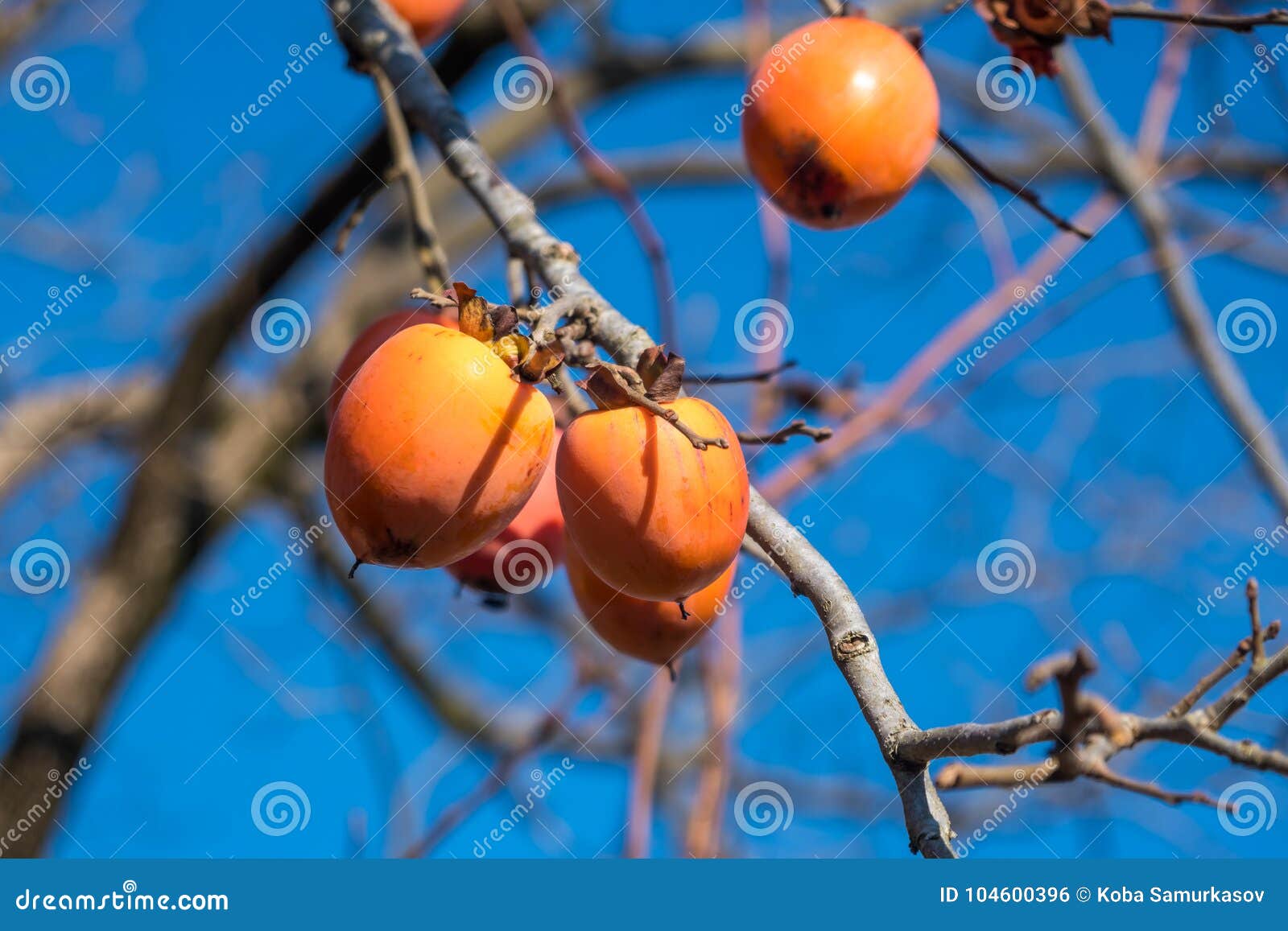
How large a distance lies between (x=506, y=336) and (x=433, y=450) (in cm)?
14

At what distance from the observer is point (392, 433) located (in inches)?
38.1

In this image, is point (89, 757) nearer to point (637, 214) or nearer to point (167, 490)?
point (167, 490)

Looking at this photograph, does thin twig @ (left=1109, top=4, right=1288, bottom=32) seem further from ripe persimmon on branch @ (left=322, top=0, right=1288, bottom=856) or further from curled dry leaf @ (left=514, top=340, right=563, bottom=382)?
curled dry leaf @ (left=514, top=340, right=563, bottom=382)

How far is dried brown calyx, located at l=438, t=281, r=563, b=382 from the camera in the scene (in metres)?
1.00

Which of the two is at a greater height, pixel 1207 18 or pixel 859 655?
pixel 1207 18

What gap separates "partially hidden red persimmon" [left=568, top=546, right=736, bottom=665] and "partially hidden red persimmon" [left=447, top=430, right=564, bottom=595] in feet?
0.27

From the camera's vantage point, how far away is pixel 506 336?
103 centimetres

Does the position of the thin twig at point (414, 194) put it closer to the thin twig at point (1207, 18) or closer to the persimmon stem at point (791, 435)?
the persimmon stem at point (791, 435)

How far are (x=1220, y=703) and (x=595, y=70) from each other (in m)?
3.10

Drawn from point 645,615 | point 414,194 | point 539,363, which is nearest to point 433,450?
point 539,363

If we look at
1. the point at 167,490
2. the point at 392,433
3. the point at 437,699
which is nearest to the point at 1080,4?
the point at 392,433

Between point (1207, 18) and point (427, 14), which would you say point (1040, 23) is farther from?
point (427, 14)

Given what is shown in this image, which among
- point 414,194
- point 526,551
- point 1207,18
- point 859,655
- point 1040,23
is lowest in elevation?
point 859,655

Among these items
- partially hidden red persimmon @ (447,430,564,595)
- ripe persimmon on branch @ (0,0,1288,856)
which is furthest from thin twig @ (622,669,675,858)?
partially hidden red persimmon @ (447,430,564,595)
